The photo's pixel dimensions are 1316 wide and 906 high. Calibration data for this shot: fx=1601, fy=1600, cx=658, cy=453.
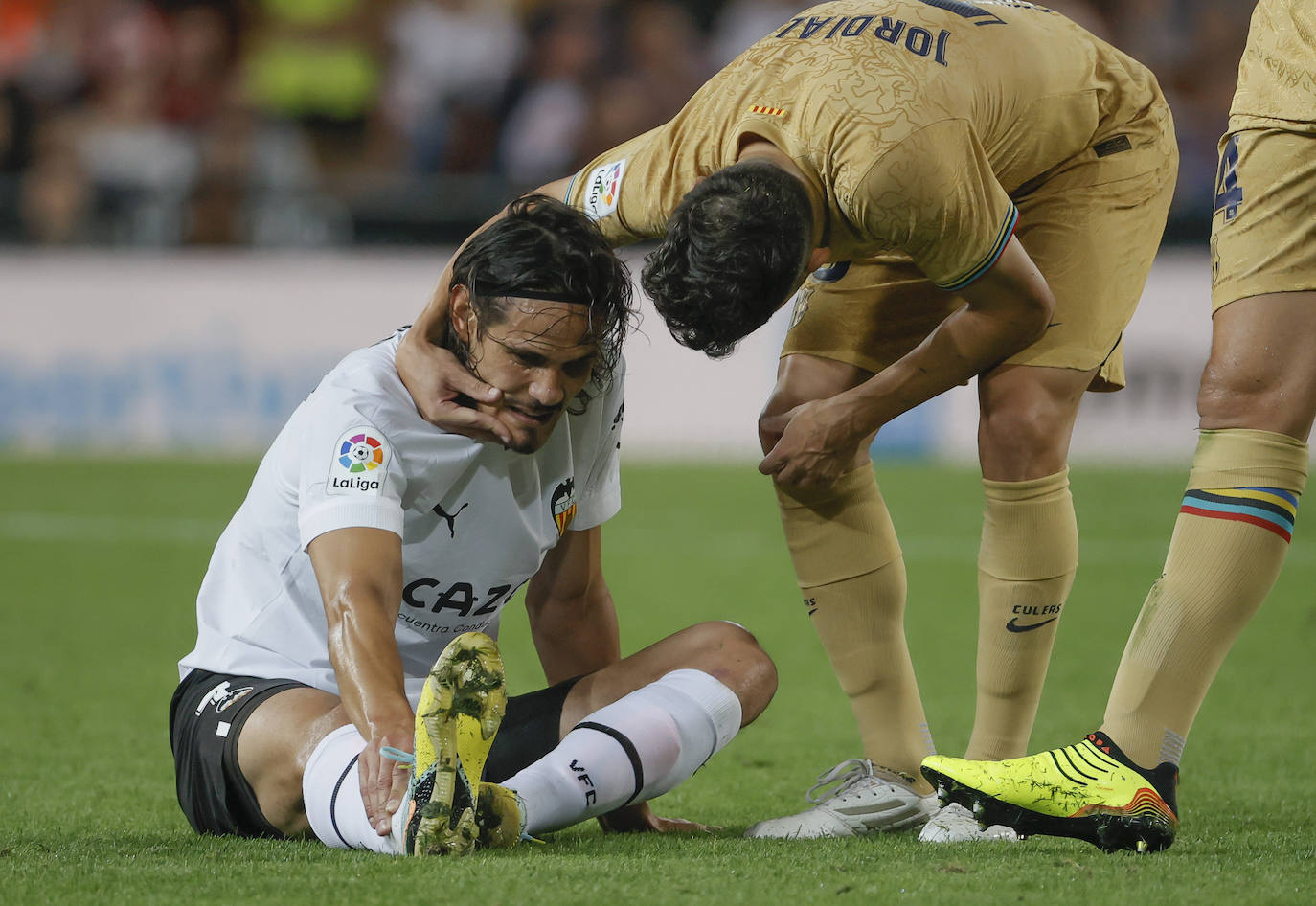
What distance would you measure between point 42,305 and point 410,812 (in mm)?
9197

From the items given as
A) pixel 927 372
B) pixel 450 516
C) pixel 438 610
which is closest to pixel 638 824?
pixel 438 610

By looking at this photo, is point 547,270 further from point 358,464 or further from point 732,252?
point 358,464

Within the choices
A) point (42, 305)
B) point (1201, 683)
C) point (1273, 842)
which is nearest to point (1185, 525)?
point (1201, 683)

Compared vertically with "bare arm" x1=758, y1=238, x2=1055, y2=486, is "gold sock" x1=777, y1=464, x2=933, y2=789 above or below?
below

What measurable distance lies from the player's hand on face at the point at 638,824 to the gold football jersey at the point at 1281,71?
1522 mm

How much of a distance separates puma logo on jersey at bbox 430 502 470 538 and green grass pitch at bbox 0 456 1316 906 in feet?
1.82

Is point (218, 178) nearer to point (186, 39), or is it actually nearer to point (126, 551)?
point (186, 39)

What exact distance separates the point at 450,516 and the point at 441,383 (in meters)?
0.24

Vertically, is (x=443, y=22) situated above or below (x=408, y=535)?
above

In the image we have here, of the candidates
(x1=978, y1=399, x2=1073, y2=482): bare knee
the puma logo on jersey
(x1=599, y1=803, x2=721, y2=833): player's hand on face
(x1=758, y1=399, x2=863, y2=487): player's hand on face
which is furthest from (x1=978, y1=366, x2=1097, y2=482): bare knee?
the puma logo on jersey

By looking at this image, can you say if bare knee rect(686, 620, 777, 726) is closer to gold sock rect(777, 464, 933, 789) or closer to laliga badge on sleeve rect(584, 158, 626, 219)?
gold sock rect(777, 464, 933, 789)

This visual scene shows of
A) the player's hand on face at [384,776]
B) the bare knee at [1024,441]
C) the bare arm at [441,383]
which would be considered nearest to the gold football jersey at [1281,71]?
the bare knee at [1024,441]

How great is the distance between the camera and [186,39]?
477 inches

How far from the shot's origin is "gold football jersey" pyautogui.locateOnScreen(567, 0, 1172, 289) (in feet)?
8.62
